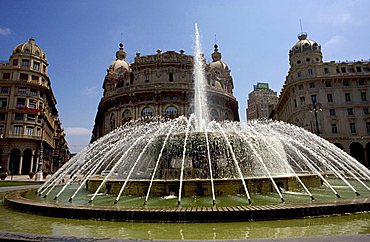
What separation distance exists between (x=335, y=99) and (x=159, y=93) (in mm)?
32966

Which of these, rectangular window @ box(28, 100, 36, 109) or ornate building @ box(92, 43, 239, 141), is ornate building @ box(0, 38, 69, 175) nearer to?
rectangular window @ box(28, 100, 36, 109)

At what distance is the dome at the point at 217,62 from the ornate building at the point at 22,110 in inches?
1659

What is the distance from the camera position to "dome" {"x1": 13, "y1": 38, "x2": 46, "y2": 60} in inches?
2120

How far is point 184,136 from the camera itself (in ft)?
41.7

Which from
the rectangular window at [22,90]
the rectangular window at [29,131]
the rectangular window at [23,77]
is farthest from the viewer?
the rectangular window at [23,77]

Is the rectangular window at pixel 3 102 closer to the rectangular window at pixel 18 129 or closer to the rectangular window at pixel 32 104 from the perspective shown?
the rectangular window at pixel 32 104

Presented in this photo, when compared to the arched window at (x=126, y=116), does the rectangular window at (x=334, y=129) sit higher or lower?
lower

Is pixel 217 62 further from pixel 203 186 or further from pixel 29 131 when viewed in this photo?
pixel 203 186

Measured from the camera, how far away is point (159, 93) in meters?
52.2

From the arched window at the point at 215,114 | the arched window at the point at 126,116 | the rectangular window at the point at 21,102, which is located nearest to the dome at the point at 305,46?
the arched window at the point at 215,114

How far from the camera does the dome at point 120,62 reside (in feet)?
241

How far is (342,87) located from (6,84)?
6325 centimetres

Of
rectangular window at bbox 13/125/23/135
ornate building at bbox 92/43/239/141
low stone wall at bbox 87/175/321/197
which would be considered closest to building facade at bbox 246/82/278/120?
ornate building at bbox 92/43/239/141

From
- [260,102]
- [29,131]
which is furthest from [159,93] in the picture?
[260,102]
